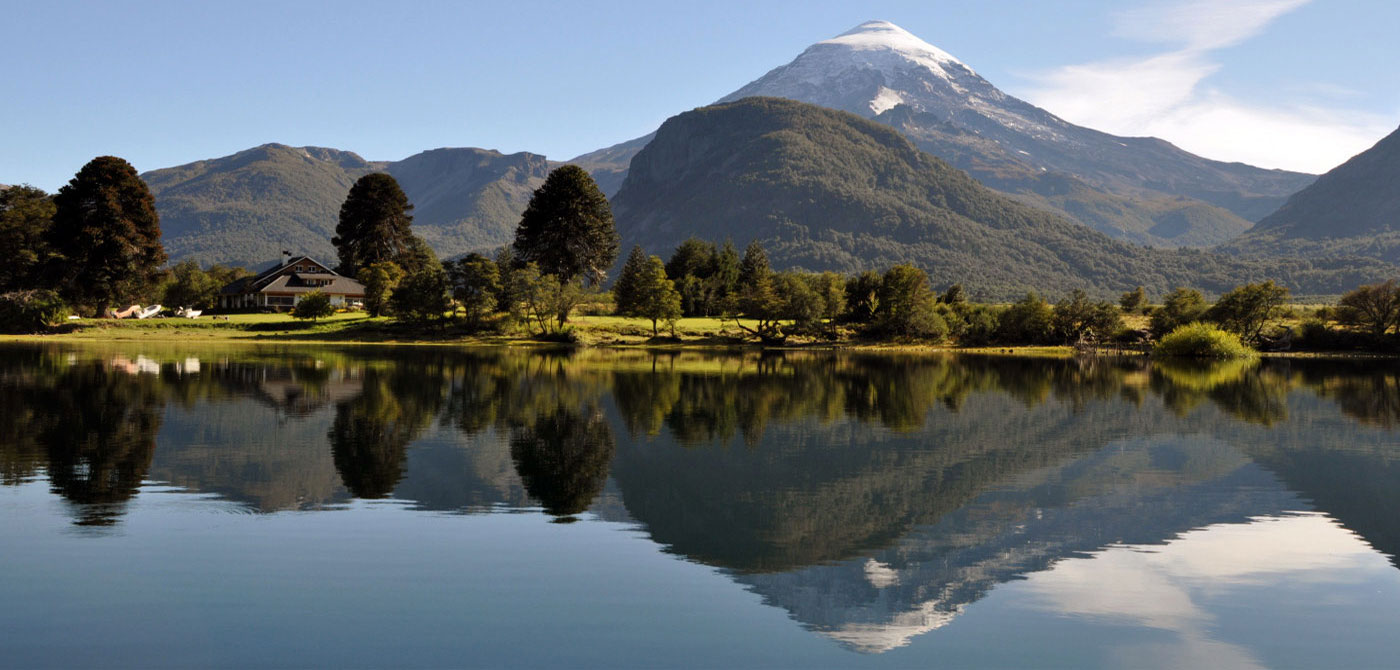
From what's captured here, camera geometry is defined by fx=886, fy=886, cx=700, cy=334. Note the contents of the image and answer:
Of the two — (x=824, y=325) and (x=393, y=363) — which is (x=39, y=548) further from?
(x=824, y=325)

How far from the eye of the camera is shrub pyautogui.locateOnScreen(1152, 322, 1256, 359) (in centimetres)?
7300

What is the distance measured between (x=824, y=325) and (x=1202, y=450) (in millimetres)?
63545

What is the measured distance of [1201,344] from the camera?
7394 cm

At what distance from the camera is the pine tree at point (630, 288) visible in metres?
81.9

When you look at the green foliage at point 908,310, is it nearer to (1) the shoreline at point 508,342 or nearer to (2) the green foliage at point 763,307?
(1) the shoreline at point 508,342

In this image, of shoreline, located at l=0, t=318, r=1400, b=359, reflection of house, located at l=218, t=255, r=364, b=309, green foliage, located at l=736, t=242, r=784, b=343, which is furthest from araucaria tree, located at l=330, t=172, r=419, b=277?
green foliage, located at l=736, t=242, r=784, b=343

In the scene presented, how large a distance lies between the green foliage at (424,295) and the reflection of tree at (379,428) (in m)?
40.2

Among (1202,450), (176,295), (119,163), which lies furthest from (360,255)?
(1202,450)

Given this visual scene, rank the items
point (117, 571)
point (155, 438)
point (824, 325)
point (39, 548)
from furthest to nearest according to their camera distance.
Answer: point (824, 325)
point (155, 438)
point (39, 548)
point (117, 571)

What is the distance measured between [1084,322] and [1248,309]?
1383 cm

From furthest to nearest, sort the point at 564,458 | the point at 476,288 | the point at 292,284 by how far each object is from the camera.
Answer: the point at 292,284 < the point at 476,288 < the point at 564,458

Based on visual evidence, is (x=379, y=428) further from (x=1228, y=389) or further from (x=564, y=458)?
(x=1228, y=389)

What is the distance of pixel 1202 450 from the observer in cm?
2372

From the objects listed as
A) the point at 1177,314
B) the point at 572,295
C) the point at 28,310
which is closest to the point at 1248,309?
the point at 1177,314
